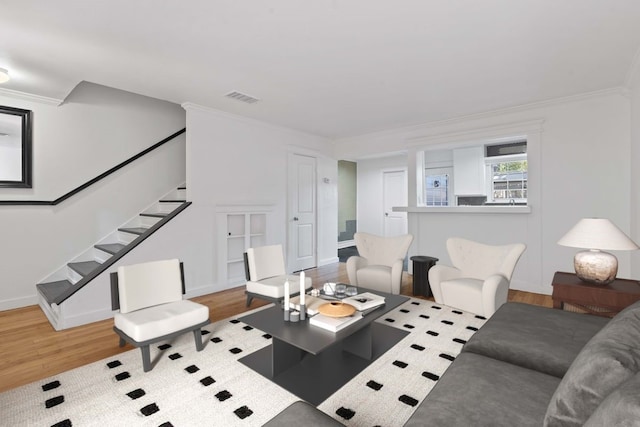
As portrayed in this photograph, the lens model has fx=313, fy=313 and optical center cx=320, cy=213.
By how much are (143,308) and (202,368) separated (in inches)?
29.9

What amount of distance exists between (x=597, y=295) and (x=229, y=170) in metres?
4.42

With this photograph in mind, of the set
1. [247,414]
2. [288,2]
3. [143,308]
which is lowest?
[247,414]

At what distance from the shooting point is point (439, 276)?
3.55m

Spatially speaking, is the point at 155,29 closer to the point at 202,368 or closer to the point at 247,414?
the point at 202,368

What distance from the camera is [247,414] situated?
183 centimetres

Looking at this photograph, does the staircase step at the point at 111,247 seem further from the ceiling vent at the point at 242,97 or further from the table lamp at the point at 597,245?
the table lamp at the point at 597,245

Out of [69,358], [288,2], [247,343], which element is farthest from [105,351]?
[288,2]

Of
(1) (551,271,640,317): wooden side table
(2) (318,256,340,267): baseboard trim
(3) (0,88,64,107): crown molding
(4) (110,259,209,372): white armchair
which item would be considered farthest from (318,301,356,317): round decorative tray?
(3) (0,88,64,107): crown molding

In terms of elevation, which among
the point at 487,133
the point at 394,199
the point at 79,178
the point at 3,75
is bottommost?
the point at 394,199

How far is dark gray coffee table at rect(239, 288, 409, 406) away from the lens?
6.63 ft

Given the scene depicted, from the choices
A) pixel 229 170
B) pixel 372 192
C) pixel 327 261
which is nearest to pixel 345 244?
pixel 372 192

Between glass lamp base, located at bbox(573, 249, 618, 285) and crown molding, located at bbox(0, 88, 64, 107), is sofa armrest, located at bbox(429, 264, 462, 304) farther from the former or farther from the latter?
crown molding, located at bbox(0, 88, 64, 107)

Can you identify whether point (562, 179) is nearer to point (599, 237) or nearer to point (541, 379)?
point (599, 237)

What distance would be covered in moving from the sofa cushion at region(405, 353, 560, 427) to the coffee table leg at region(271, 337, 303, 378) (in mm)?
1202
